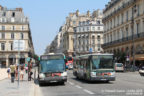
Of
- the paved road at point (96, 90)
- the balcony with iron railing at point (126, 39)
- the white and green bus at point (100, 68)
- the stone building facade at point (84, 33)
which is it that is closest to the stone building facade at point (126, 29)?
the balcony with iron railing at point (126, 39)

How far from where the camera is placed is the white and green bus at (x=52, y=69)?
72.5 ft

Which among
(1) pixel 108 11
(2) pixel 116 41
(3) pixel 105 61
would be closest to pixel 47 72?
(3) pixel 105 61

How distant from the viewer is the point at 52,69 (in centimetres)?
2230

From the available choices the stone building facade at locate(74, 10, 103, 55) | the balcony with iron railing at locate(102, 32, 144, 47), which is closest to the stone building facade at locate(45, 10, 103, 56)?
the stone building facade at locate(74, 10, 103, 55)

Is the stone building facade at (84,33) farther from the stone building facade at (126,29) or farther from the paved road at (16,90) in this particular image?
the paved road at (16,90)

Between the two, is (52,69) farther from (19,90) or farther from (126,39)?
(126,39)

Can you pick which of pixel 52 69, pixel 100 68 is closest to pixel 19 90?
pixel 52 69

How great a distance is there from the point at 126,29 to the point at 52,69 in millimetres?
42775

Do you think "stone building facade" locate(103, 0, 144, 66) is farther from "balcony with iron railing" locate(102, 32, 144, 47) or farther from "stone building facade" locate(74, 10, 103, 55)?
"stone building facade" locate(74, 10, 103, 55)

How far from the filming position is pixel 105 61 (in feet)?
76.2

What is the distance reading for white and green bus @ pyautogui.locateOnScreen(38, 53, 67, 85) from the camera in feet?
72.5

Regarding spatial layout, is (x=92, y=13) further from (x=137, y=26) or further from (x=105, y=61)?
(x=105, y=61)

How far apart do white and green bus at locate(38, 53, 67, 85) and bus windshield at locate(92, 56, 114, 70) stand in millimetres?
2494

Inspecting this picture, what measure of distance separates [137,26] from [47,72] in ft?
126
